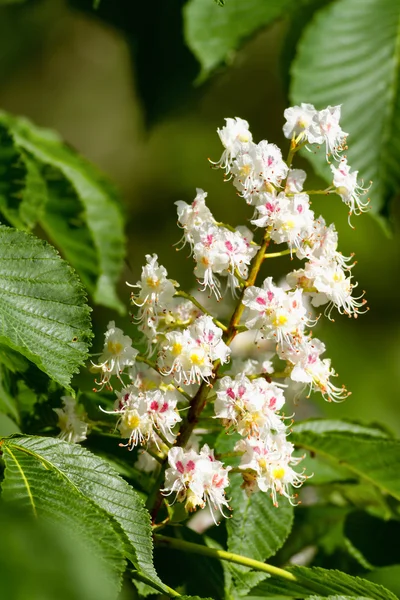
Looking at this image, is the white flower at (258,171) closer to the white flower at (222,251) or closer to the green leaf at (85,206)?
the white flower at (222,251)

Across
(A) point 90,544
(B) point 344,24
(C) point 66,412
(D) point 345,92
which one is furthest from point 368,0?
(A) point 90,544

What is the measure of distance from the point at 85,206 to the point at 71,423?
0.64 metres

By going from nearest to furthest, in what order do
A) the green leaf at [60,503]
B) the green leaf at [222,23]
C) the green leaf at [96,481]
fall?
1. the green leaf at [60,503]
2. the green leaf at [96,481]
3. the green leaf at [222,23]

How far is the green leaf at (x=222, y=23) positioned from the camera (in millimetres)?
1812

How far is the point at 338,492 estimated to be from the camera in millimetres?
1857

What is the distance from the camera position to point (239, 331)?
41.8 inches

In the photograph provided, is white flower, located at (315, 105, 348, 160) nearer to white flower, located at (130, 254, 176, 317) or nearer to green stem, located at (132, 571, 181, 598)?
white flower, located at (130, 254, 176, 317)

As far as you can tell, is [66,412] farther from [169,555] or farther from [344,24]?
[344,24]

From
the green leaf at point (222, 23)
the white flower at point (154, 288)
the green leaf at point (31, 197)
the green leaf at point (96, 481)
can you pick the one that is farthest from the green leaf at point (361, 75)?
the green leaf at point (96, 481)

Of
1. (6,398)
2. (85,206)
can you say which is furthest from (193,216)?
(85,206)

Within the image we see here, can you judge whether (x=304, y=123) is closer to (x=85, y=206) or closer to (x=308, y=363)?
(x=308, y=363)

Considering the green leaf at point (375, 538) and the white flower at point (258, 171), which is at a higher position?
the white flower at point (258, 171)

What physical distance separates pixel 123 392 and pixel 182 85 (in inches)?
50.8

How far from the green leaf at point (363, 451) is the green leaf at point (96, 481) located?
36cm
